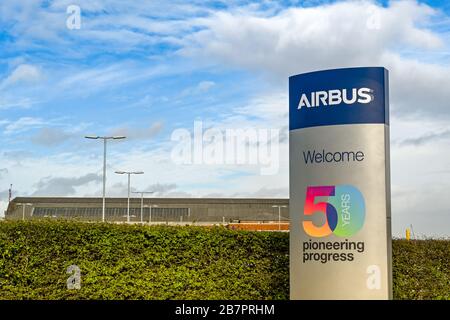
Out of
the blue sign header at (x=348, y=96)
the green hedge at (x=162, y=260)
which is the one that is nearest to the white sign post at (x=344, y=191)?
the blue sign header at (x=348, y=96)

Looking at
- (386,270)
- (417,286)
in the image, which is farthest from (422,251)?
(386,270)

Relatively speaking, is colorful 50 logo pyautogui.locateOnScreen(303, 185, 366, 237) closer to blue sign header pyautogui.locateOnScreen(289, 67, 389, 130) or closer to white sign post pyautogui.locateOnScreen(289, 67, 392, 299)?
white sign post pyautogui.locateOnScreen(289, 67, 392, 299)

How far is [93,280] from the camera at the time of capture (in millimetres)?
12938

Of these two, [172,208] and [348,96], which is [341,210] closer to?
[348,96]

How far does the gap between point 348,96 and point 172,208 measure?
→ 49.2 meters

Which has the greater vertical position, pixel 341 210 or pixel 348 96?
pixel 348 96

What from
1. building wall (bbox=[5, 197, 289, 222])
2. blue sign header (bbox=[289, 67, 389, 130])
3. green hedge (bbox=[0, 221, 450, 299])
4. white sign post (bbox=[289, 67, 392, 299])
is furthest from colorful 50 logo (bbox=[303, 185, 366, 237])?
building wall (bbox=[5, 197, 289, 222])

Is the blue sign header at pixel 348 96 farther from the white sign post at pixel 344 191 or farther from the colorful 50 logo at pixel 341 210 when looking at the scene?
the colorful 50 logo at pixel 341 210

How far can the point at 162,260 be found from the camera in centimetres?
1354

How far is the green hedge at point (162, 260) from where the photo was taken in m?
13.0

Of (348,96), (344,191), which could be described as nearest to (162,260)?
(344,191)

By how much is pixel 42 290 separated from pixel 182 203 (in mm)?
45707
